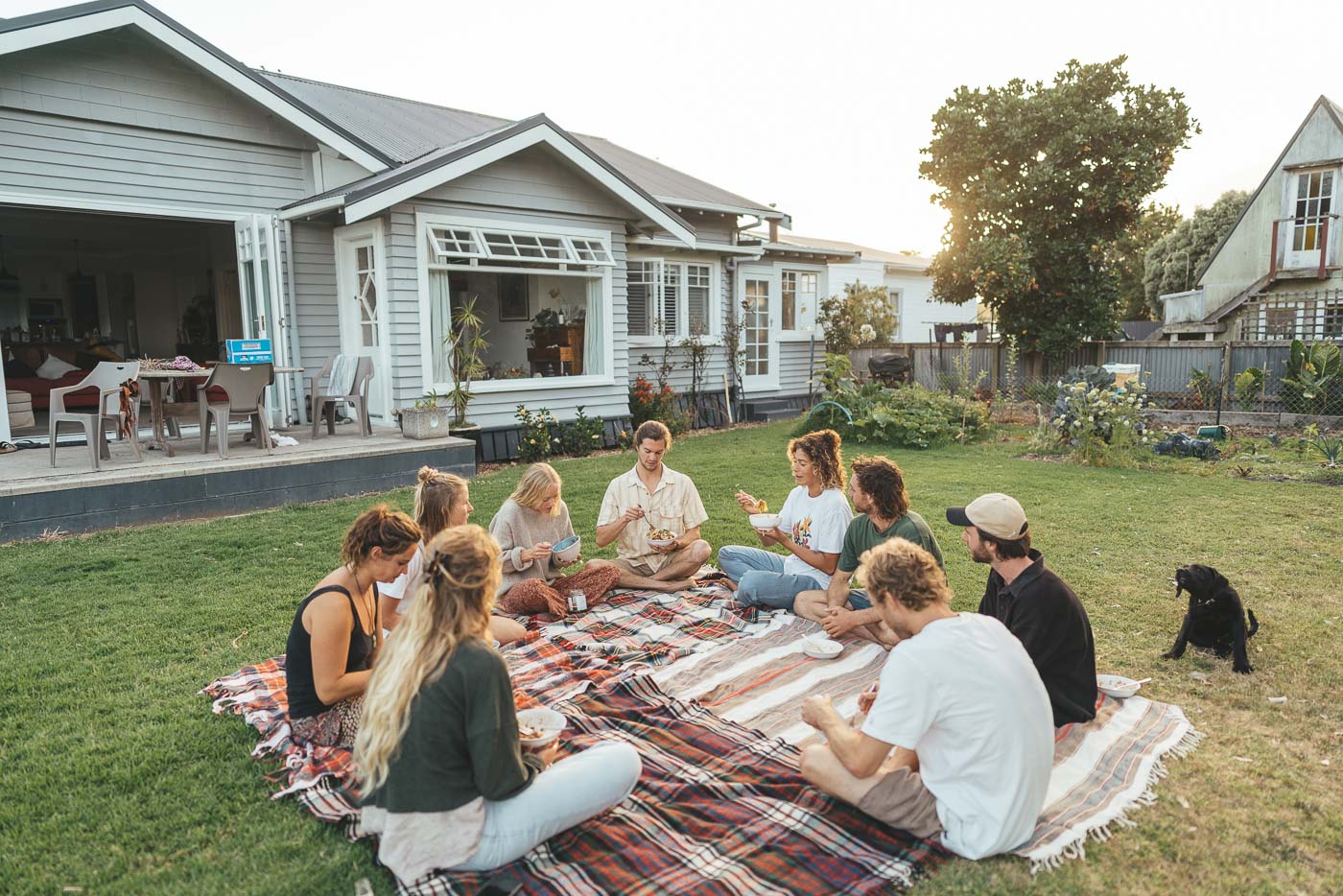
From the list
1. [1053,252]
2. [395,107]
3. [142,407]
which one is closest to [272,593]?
[142,407]

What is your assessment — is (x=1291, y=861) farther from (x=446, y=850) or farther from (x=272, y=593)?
(x=272, y=593)

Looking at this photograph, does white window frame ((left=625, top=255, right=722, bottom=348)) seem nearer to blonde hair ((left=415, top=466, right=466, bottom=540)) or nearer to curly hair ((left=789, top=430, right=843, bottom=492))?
curly hair ((left=789, top=430, right=843, bottom=492))

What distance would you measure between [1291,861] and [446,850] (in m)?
2.65

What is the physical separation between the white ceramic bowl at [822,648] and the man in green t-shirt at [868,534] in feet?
0.25

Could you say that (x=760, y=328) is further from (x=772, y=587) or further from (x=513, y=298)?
(x=772, y=587)

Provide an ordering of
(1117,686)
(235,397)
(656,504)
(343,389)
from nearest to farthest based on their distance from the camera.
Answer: (1117,686)
(656,504)
(235,397)
(343,389)

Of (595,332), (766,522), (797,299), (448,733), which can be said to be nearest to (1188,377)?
(797,299)

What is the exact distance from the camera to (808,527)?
4.75 m

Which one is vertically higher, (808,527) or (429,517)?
(429,517)

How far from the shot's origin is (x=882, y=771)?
8.93 ft

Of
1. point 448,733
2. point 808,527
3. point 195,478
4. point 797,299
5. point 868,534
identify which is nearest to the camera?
point 448,733

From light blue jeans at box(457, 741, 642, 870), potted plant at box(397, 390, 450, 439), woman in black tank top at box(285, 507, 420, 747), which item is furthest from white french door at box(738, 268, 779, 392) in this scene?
light blue jeans at box(457, 741, 642, 870)

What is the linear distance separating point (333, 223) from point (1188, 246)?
32.3 metres

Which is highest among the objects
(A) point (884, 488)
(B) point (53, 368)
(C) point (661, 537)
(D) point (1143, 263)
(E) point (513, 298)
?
(D) point (1143, 263)
